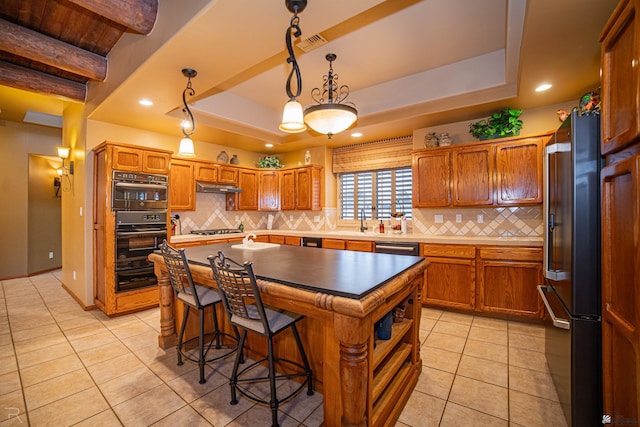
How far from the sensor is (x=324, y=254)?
2480mm

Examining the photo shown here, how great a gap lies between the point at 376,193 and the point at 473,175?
1661mm

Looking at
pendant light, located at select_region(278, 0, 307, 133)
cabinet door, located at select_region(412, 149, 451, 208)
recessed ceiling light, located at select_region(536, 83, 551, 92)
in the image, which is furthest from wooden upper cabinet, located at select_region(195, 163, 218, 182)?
recessed ceiling light, located at select_region(536, 83, 551, 92)

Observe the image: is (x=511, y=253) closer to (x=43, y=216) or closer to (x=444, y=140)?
(x=444, y=140)

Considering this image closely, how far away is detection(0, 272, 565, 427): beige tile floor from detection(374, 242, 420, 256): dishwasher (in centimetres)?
89

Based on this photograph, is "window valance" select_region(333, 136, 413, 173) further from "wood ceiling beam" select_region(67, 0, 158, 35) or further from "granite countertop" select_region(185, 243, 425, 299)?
"wood ceiling beam" select_region(67, 0, 158, 35)

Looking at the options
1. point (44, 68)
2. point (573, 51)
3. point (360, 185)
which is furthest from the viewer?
point (360, 185)

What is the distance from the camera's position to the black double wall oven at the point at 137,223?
349 cm

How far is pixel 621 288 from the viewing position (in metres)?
1.21

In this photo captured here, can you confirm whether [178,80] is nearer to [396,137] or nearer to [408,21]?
[408,21]

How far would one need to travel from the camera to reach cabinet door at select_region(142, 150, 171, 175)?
3.71m

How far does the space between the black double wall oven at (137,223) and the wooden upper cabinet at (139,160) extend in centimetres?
8

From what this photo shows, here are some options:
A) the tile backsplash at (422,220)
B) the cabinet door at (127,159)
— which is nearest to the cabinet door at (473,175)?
the tile backsplash at (422,220)

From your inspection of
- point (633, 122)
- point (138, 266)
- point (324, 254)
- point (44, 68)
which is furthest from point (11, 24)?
point (633, 122)

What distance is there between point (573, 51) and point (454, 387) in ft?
9.07
